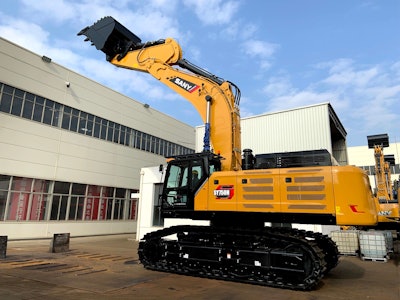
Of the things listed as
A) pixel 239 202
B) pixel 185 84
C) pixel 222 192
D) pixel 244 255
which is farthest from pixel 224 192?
pixel 185 84

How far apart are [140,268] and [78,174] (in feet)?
51.5

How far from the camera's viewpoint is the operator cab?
8547 mm

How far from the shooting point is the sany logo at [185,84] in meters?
10.2

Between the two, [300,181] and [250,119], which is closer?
[300,181]

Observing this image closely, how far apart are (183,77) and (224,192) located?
4.45 meters

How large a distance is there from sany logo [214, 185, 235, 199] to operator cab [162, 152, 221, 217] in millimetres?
487

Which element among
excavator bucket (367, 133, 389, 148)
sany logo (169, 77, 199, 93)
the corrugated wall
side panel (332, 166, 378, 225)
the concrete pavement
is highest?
excavator bucket (367, 133, 389, 148)

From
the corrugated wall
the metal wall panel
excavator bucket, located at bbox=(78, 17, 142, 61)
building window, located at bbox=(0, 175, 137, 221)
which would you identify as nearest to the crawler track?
excavator bucket, located at bbox=(78, 17, 142, 61)

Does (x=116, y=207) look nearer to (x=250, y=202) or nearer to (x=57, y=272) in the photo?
(x=57, y=272)

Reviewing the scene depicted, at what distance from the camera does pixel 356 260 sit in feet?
40.1

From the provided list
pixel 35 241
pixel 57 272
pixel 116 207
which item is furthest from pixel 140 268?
pixel 116 207

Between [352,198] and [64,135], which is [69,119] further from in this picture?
[352,198]

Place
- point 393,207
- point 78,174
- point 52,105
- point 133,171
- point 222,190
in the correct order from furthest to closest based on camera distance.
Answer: point 133,171 → point 78,174 → point 52,105 → point 393,207 → point 222,190

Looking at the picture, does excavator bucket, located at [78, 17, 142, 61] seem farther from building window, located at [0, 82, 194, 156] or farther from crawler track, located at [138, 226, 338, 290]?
building window, located at [0, 82, 194, 156]
